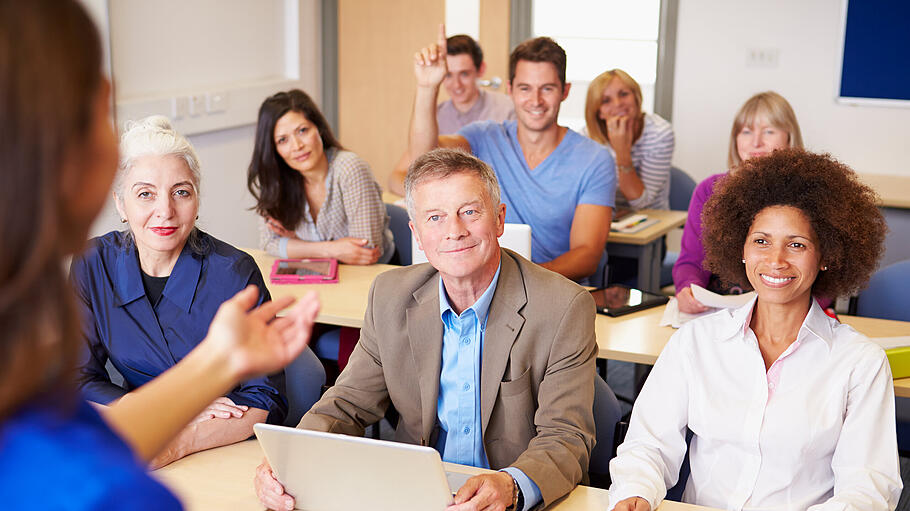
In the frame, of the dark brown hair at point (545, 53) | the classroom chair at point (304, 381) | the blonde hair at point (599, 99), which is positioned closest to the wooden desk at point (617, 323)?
the classroom chair at point (304, 381)

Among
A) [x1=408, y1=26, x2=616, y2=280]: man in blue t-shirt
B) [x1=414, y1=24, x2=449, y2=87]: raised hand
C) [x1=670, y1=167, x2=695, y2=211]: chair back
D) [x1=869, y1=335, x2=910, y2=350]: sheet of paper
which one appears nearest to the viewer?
[x1=869, y1=335, x2=910, y2=350]: sheet of paper

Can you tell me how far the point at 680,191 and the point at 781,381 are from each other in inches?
118

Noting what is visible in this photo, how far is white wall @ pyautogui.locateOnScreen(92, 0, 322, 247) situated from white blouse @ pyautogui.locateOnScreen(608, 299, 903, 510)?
2930mm

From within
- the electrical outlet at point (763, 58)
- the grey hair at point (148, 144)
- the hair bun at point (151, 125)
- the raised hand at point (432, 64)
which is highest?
the electrical outlet at point (763, 58)

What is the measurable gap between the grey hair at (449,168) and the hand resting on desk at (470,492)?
0.66m

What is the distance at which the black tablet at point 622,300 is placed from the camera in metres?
2.89

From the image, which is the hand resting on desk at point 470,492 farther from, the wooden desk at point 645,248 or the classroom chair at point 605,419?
the wooden desk at point 645,248

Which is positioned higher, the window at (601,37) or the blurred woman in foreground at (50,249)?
the window at (601,37)

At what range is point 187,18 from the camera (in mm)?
5004

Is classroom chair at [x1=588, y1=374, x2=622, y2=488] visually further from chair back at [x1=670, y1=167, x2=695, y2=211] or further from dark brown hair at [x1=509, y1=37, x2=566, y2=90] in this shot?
chair back at [x1=670, y1=167, x2=695, y2=211]

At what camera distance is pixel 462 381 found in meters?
2.01

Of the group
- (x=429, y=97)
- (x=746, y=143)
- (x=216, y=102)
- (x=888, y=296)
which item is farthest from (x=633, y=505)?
(x=216, y=102)

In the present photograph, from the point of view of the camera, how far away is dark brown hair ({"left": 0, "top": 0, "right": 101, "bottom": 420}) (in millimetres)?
559

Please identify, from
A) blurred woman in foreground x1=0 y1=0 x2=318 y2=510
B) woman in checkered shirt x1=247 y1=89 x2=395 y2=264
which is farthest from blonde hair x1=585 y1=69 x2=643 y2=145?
blurred woman in foreground x1=0 y1=0 x2=318 y2=510
